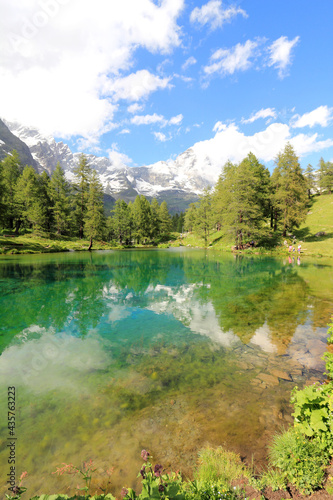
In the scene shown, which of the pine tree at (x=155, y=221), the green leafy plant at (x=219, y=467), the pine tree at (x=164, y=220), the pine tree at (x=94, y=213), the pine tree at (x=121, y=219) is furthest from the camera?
the pine tree at (x=164, y=220)

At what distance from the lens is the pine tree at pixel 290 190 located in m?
49.8

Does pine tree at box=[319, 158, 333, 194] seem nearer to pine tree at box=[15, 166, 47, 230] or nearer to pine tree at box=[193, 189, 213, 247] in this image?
pine tree at box=[193, 189, 213, 247]

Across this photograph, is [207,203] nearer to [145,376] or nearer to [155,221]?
[155,221]

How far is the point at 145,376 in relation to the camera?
7.09 meters

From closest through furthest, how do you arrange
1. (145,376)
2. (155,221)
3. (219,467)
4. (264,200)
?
1. (219,467)
2. (145,376)
3. (264,200)
4. (155,221)

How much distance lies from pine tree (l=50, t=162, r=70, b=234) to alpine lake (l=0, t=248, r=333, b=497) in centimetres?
5690

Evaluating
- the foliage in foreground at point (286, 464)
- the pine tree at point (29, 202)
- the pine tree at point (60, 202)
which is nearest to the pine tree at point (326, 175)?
the pine tree at point (60, 202)

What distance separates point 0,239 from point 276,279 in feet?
161

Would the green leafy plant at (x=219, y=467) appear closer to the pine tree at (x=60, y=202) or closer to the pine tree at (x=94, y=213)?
the pine tree at (x=94, y=213)

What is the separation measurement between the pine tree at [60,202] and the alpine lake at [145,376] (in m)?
56.9

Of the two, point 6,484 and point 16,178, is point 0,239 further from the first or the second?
point 6,484

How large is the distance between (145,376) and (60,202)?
234 feet

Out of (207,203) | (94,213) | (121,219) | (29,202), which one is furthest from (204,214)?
(29,202)

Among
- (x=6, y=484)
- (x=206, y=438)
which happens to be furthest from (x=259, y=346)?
(x=6, y=484)
